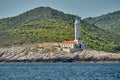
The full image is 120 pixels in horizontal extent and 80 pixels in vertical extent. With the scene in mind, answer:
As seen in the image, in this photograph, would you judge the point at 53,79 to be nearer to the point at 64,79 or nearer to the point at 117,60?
the point at 64,79

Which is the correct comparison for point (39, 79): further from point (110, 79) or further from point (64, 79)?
point (110, 79)

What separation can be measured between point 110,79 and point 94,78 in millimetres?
3877

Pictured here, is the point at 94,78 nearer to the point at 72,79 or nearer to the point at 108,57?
the point at 72,79

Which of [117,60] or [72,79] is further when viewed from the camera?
[117,60]

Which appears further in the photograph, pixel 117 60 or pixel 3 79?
pixel 117 60

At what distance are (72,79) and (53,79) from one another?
3608 millimetres

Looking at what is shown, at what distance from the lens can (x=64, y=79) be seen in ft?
306

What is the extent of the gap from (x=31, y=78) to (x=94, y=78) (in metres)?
12.0

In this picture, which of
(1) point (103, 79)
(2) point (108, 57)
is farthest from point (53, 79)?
(2) point (108, 57)

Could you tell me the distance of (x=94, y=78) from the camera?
94438 millimetres

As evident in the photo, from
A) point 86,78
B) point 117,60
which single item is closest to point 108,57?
point 117,60

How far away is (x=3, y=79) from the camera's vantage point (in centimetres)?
9431

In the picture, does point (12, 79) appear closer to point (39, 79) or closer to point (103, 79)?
point (39, 79)

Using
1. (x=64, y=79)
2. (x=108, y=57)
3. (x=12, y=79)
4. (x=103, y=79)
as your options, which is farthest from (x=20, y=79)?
(x=108, y=57)
